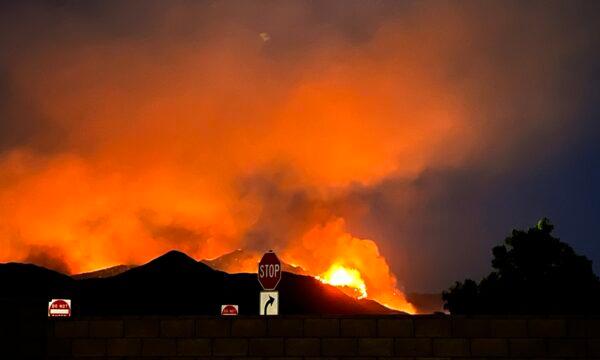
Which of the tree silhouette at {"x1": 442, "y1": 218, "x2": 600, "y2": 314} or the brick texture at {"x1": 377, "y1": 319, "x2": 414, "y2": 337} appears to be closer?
the brick texture at {"x1": 377, "y1": 319, "x2": 414, "y2": 337}

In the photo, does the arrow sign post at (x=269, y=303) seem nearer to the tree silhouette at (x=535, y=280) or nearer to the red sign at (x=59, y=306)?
the red sign at (x=59, y=306)

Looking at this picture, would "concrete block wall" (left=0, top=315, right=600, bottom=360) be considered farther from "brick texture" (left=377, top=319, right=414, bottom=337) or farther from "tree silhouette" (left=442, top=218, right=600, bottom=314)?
"tree silhouette" (left=442, top=218, right=600, bottom=314)

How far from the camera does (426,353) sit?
41.5 feet

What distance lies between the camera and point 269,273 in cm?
2255

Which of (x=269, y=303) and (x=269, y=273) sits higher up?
(x=269, y=273)

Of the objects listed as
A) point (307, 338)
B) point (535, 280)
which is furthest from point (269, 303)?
point (535, 280)

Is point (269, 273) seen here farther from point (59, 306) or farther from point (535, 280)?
point (535, 280)

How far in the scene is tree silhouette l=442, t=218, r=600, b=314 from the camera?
50.9m

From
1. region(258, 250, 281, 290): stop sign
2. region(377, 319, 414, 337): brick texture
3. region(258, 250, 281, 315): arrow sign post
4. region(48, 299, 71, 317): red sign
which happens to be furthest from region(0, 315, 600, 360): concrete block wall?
region(48, 299, 71, 317): red sign

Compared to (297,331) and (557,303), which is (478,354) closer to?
(297,331)

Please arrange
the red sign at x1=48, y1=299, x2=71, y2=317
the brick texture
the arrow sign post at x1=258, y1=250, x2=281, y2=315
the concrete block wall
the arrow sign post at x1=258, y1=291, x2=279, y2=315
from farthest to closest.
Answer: the red sign at x1=48, y1=299, x2=71, y2=317
the arrow sign post at x1=258, y1=250, x2=281, y2=315
the arrow sign post at x1=258, y1=291, x2=279, y2=315
the brick texture
the concrete block wall

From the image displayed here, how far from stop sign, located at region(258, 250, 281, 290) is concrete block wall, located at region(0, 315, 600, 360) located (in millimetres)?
9158

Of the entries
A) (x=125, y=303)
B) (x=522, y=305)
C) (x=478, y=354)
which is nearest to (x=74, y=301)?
(x=125, y=303)

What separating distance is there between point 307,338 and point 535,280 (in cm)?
4233
